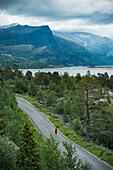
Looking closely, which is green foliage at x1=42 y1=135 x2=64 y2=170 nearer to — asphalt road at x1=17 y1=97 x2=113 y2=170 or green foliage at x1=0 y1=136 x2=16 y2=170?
green foliage at x1=0 y1=136 x2=16 y2=170

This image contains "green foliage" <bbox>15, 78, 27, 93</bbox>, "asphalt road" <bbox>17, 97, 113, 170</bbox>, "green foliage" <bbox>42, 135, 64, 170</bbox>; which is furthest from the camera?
"green foliage" <bbox>15, 78, 27, 93</bbox>

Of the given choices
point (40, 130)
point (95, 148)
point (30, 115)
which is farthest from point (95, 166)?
point (30, 115)

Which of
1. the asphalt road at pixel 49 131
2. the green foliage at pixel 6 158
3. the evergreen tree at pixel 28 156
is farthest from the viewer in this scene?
the asphalt road at pixel 49 131

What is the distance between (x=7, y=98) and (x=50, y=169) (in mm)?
31282

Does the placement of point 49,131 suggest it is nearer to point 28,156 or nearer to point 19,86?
point 28,156

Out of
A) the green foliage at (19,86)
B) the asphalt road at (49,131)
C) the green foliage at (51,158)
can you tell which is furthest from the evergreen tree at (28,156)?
the green foliage at (19,86)

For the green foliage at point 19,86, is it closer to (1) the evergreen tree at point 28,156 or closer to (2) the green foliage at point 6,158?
(2) the green foliage at point 6,158

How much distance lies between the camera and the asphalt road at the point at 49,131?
67.0ft

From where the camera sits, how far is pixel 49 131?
33.9m

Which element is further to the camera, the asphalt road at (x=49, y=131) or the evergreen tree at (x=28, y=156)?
the asphalt road at (x=49, y=131)

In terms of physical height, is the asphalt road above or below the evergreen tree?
below

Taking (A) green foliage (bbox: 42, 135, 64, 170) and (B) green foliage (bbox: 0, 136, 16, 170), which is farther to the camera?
(B) green foliage (bbox: 0, 136, 16, 170)

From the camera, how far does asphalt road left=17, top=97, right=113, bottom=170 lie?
20.4 metres

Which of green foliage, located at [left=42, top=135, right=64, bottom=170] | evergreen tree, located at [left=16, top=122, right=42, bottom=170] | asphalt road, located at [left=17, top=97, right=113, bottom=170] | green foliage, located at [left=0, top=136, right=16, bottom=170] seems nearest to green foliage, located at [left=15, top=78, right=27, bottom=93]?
asphalt road, located at [left=17, top=97, right=113, bottom=170]
